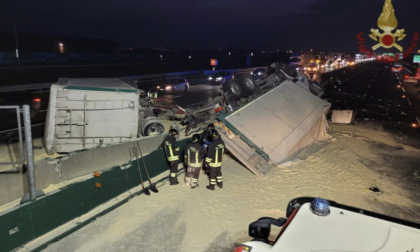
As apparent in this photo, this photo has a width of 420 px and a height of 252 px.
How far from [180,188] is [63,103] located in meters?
4.90

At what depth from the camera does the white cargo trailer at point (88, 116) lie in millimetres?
9922

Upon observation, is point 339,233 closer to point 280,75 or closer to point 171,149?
point 171,149

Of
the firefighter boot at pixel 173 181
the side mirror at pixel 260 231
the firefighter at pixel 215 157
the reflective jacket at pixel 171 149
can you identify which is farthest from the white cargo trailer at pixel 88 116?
the side mirror at pixel 260 231

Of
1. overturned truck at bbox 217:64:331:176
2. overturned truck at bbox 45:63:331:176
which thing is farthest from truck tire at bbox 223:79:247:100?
overturned truck at bbox 217:64:331:176

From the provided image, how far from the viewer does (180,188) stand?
8688 millimetres

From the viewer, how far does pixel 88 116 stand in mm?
10242

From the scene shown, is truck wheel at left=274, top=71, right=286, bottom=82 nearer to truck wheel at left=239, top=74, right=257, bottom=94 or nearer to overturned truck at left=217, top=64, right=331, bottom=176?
overturned truck at left=217, top=64, right=331, bottom=176

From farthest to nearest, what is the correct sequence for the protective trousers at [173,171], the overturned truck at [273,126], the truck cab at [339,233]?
the overturned truck at [273,126] < the protective trousers at [173,171] < the truck cab at [339,233]

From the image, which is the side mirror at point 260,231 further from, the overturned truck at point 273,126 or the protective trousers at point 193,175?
the overturned truck at point 273,126

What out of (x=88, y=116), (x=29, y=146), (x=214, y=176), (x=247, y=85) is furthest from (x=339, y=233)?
(x=247, y=85)

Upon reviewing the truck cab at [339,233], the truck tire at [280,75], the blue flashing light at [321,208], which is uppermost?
the truck tire at [280,75]

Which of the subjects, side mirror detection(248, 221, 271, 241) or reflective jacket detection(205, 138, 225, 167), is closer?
side mirror detection(248, 221, 271, 241)

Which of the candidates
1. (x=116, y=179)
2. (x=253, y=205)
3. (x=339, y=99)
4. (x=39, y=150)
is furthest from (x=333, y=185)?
(x=339, y=99)

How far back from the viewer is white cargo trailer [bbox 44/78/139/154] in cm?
992
